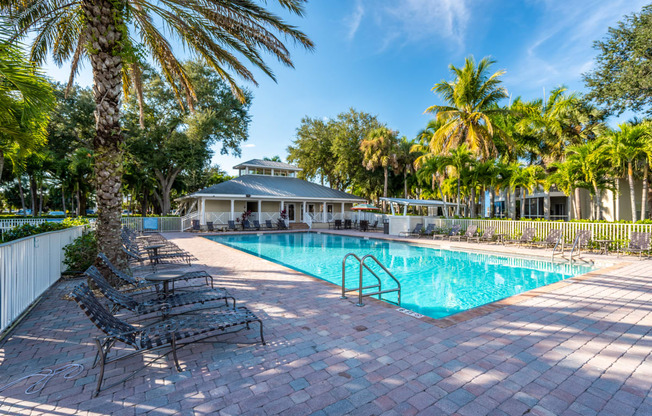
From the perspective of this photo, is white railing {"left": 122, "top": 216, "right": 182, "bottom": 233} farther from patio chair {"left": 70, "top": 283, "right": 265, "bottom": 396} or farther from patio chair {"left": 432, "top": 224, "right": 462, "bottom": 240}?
patio chair {"left": 70, "top": 283, "right": 265, "bottom": 396}

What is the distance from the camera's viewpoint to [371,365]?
10.6ft

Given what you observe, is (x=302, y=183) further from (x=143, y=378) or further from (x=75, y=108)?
(x=143, y=378)

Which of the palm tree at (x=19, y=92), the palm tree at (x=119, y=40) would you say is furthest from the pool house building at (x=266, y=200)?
the palm tree at (x=19, y=92)

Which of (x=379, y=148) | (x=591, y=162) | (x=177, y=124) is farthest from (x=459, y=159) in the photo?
(x=177, y=124)

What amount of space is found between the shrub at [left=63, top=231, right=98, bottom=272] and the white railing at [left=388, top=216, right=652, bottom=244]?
16.4 metres

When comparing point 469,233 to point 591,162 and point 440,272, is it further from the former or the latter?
point 440,272

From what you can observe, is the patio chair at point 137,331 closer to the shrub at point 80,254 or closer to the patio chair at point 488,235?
the shrub at point 80,254

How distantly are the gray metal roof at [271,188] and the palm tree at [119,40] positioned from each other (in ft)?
53.3

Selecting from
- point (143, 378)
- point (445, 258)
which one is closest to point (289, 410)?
point (143, 378)

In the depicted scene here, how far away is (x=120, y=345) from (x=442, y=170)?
23213 mm

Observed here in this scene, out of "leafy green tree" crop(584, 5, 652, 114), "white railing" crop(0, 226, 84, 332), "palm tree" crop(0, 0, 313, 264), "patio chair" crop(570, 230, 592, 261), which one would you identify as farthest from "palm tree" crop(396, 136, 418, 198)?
"white railing" crop(0, 226, 84, 332)

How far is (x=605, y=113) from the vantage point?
883 inches

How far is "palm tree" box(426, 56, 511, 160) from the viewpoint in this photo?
62.8 feet

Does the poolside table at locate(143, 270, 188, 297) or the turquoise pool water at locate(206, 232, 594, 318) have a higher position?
the poolside table at locate(143, 270, 188, 297)
